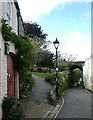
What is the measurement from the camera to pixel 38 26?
6362cm

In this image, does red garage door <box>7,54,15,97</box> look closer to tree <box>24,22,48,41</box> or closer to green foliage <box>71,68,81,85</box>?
green foliage <box>71,68,81,85</box>

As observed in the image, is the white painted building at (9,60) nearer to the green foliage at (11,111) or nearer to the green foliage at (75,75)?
the green foliage at (11,111)

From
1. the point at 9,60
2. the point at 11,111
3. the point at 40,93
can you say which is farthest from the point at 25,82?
the point at 11,111

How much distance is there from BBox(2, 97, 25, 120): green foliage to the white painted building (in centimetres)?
34

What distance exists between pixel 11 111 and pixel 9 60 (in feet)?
13.6

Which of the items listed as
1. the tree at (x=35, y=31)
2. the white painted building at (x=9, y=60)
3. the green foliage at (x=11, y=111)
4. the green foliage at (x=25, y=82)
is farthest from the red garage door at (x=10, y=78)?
the tree at (x=35, y=31)

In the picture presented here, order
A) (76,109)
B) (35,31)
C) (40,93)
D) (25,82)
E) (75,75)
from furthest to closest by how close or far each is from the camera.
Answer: (35,31)
(75,75)
(40,93)
(25,82)
(76,109)

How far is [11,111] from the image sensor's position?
496 inches

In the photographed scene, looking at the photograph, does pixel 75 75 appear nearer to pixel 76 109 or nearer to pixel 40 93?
pixel 40 93

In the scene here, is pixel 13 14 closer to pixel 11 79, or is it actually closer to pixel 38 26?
pixel 11 79

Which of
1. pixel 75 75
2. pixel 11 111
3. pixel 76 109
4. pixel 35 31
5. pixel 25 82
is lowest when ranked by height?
pixel 76 109

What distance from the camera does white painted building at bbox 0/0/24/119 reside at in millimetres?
12665

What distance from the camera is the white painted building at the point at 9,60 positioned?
1266 cm

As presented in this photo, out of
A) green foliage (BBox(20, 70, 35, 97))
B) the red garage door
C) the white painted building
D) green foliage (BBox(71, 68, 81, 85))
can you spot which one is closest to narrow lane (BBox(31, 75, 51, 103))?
green foliage (BBox(20, 70, 35, 97))
